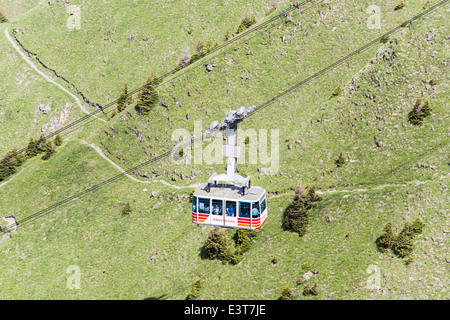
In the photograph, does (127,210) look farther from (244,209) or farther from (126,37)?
(126,37)

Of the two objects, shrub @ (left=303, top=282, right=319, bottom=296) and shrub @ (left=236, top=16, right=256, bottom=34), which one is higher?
shrub @ (left=236, top=16, right=256, bottom=34)

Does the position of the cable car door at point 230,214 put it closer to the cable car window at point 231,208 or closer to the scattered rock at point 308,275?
the cable car window at point 231,208

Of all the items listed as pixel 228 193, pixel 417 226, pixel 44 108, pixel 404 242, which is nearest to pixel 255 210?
pixel 228 193

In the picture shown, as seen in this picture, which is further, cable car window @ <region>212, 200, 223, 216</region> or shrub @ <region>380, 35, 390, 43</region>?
shrub @ <region>380, 35, 390, 43</region>

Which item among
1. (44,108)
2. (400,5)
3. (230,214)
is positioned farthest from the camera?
(44,108)

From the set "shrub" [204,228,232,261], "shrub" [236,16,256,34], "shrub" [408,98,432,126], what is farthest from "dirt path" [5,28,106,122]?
"shrub" [408,98,432,126]

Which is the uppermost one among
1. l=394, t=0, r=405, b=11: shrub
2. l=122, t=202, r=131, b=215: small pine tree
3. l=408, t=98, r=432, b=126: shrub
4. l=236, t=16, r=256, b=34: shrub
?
l=236, t=16, r=256, b=34: shrub

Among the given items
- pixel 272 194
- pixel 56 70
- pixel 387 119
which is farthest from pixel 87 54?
pixel 387 119

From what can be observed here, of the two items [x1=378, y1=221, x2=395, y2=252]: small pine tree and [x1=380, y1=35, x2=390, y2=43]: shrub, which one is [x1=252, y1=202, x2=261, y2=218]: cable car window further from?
[x1=380, y1=35, x2=390, y2=43]: shrub
